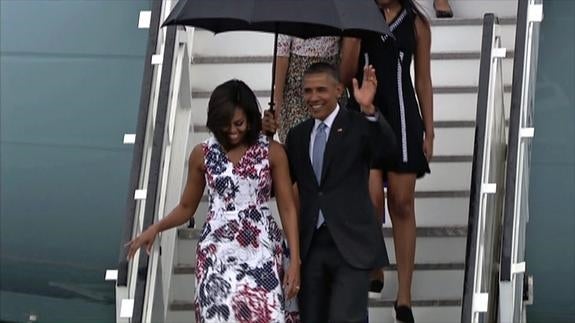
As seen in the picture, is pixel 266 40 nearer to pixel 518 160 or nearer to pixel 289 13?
pixel 518 160

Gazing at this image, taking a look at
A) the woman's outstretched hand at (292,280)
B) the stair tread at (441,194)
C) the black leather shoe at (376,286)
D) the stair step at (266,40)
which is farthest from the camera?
the stair step at (266,40)

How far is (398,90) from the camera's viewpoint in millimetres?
8602

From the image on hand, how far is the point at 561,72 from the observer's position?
405 inches

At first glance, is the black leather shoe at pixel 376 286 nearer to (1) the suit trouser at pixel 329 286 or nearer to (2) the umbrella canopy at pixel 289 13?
(1) the suit trouser at pixel 329 286

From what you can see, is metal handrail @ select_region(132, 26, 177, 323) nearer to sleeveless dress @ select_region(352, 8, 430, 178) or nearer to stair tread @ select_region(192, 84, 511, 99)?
sleeveless dress @ select_region(352, 8, 430, 178)

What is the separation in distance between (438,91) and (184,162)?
1.60 m

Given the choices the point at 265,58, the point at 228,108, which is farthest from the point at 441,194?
the point at 228,108

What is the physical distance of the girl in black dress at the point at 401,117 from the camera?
28.1 ft

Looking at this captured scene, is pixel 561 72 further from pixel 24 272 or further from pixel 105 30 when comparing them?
pixel 24 272

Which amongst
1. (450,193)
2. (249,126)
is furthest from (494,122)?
(249,126)

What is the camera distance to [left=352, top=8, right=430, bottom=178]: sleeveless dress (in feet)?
28.1

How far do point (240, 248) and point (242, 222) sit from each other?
0.37 ft

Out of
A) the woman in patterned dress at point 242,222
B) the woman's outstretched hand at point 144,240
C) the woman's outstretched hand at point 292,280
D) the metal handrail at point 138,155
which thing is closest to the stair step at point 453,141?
the metal handrail at point 138,155

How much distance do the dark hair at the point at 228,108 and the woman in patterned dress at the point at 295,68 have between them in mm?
1098
